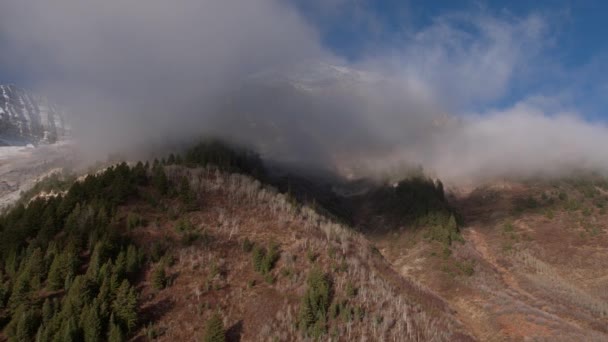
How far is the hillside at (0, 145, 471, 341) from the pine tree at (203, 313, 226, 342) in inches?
8.0

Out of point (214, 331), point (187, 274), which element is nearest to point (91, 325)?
point (214, 331)

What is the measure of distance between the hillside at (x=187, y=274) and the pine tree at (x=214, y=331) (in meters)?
0.20

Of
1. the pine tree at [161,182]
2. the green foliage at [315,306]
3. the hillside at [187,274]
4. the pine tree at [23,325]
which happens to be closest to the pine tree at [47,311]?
the hillside at [187,274]

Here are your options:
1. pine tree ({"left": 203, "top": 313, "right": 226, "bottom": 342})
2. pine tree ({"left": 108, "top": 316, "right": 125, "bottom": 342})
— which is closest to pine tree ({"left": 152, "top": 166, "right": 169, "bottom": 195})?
pine tree ({"left": 108, "top": 316, "right": 125, "bottom": 342})

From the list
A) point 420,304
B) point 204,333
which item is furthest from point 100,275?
point 420,304

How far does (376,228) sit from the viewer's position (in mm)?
163750

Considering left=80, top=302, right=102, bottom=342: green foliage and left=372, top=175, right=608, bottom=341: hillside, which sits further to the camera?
left=372, top=175, right=608, bottom=341: hillside

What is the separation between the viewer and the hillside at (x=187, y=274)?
62656 mm

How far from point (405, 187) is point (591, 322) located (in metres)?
109

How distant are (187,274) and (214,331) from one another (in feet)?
58.3

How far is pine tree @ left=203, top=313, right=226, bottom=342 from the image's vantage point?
59469 millimetres

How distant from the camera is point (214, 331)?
2366 inches

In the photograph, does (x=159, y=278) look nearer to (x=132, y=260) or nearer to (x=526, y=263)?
(x=132, y=260)

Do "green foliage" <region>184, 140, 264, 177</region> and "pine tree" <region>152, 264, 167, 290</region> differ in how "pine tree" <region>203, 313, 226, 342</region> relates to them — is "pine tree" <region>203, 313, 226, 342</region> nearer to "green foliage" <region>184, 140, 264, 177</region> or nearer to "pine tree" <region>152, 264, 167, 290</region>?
"pine tree" <region>152, 264, 167, 290</region>
